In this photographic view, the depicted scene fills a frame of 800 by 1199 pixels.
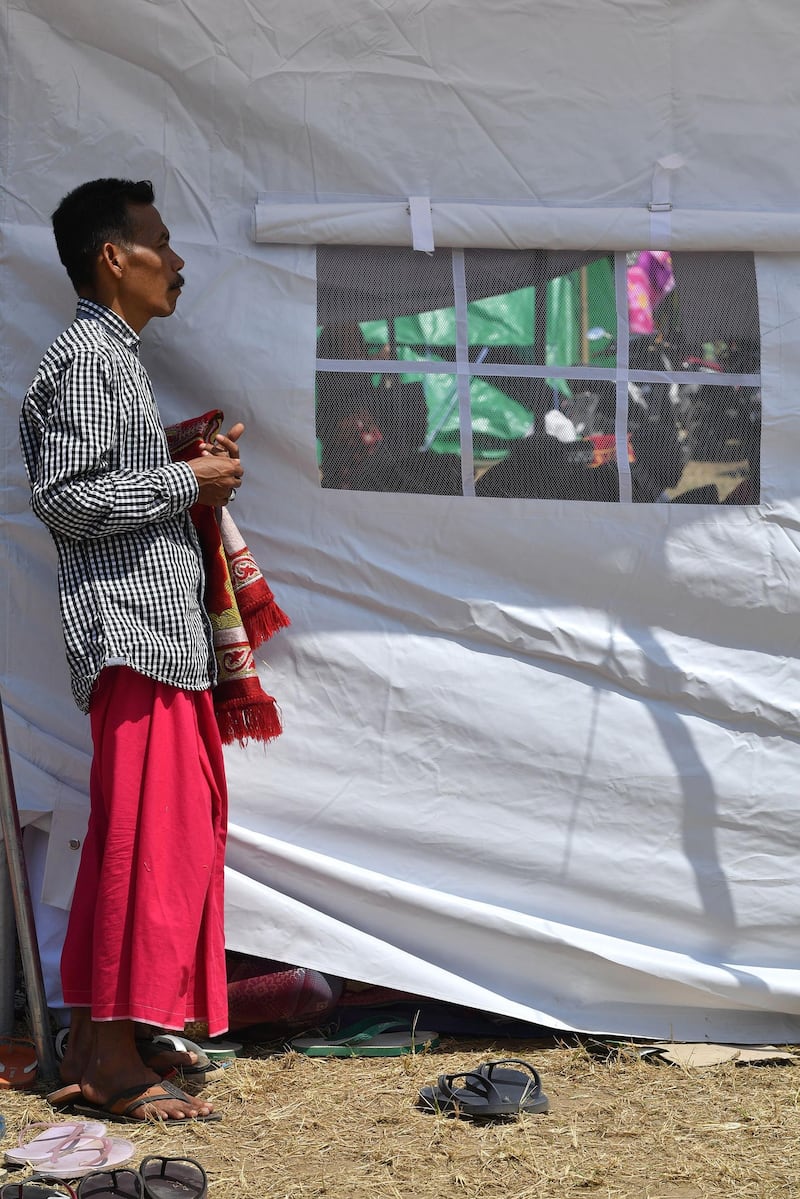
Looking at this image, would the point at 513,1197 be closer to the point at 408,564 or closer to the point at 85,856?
the point at 85,856

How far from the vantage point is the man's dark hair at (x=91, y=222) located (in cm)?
289

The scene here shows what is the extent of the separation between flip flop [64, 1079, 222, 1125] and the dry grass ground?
4 cm

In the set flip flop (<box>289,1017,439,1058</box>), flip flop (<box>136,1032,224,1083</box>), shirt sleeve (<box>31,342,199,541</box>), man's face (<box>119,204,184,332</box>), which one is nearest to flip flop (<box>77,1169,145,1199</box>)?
flip flop (<box>136,1032,224,1083</box>)

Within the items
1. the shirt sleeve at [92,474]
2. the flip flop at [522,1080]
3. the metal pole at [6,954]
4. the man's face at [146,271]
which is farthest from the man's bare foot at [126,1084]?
the man's face at [146,271]

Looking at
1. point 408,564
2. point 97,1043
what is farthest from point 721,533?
point 97,1043

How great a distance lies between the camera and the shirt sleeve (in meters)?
2.70

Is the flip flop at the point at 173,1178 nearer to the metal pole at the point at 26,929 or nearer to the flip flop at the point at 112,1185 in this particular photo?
the flip flop at the point at 112,1185

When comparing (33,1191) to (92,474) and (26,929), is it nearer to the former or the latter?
(26,929)

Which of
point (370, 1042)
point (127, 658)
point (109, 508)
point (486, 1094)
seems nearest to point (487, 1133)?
point (486, 1094)

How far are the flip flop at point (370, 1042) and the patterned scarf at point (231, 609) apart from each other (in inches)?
28.7

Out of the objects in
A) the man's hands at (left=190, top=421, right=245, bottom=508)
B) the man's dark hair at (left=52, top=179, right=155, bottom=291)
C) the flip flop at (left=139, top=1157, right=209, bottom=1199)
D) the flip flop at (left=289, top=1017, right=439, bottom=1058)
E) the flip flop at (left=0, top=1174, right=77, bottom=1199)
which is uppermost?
the man's dark hair at (left=52, top=179, right=155, bottom=291)

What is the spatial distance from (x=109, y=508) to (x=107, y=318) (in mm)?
467

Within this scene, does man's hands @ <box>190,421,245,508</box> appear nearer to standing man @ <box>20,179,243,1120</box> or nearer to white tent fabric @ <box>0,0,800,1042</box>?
standing man @ <box>20,179,243,1120</box>

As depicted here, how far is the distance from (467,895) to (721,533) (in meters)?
1.08
